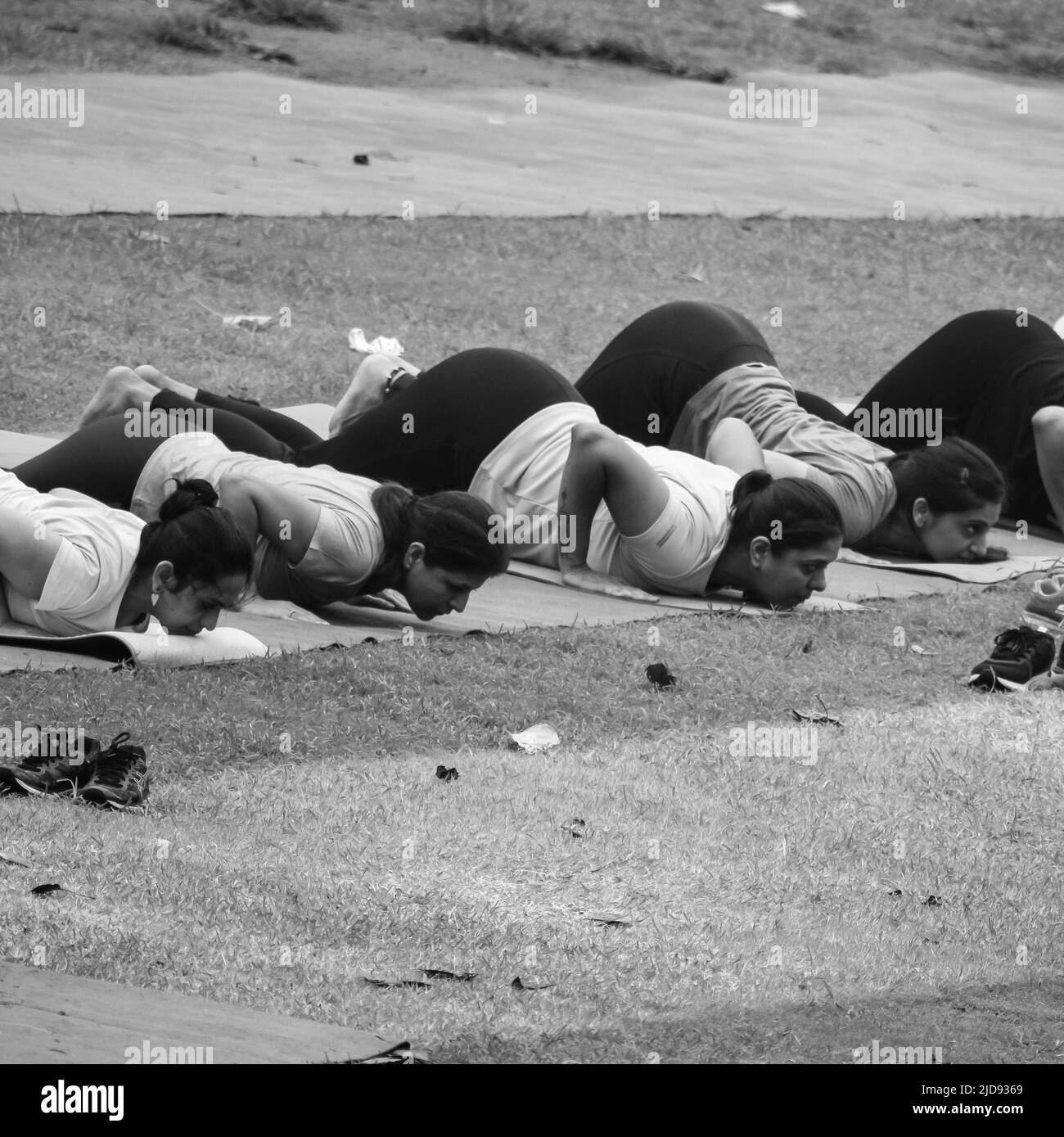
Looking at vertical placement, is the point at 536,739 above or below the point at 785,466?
below

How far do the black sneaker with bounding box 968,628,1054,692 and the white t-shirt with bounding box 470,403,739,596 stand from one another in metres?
1.04

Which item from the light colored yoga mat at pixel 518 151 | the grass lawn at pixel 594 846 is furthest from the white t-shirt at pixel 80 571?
the light colored yoga mat at pixel 518 151

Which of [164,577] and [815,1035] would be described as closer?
[815,1035]

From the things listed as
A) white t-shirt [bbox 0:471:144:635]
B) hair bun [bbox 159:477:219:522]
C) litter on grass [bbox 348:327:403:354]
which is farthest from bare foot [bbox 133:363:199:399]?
litter on grass [bbox 348:327:403:354]

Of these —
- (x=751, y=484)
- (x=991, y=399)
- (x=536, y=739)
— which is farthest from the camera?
(x=991, y=399)

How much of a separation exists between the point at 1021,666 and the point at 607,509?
1504mm

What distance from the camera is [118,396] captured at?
6766 mm

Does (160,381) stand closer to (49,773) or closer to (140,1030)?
(49,773)

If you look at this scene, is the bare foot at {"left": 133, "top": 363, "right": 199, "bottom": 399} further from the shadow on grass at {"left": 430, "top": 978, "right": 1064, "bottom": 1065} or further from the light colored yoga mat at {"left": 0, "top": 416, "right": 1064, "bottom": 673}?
the shadow on grass at {"left": 430, "top": 978, "right": 1064, "bottom": 1065}

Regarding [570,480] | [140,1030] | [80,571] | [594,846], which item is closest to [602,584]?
[570,480]

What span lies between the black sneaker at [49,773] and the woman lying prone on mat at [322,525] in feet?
4.35

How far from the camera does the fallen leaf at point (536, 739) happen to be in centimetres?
462

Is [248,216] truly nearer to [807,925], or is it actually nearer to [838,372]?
[838,372]

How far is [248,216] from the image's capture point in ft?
34.2
